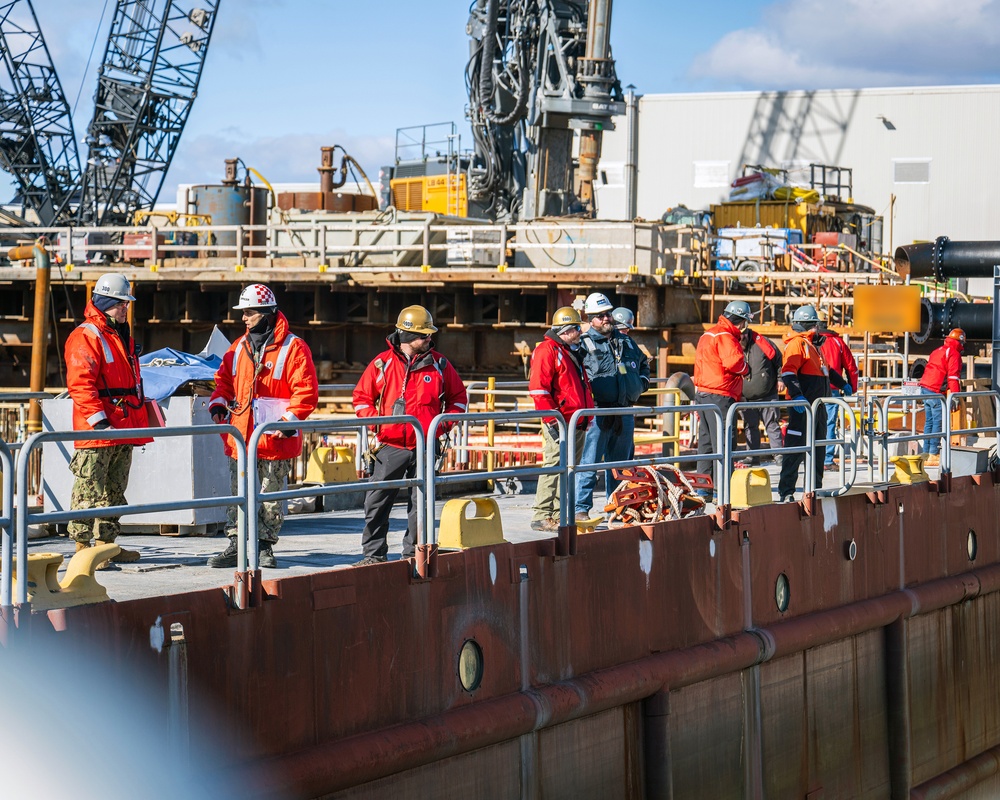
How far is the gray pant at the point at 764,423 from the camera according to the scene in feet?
45.5

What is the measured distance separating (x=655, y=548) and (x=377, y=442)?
1.98 m

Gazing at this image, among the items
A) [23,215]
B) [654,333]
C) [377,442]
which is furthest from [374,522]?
[23,215]

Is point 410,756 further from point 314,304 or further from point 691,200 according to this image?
point 691,200

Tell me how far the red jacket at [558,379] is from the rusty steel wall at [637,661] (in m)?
1.55

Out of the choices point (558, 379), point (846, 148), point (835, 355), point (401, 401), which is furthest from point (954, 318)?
point (846, 148)

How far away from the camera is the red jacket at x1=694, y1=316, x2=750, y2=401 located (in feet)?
40.4

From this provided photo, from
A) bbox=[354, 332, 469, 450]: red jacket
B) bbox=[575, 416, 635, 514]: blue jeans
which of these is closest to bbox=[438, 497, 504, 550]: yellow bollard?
bbox=[354, 332, 469, 450]: red jacket

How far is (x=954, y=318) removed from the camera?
47.3 feet

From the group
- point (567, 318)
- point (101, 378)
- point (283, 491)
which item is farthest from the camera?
point (567, 318)

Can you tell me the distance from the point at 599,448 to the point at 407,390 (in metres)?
3.30

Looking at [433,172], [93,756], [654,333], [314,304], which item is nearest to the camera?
[93,756]

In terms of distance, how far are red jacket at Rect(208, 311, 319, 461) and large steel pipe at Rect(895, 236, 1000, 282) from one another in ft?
24.6

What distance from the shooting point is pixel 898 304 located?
1418cm

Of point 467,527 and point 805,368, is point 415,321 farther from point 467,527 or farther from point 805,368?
point 805,368
